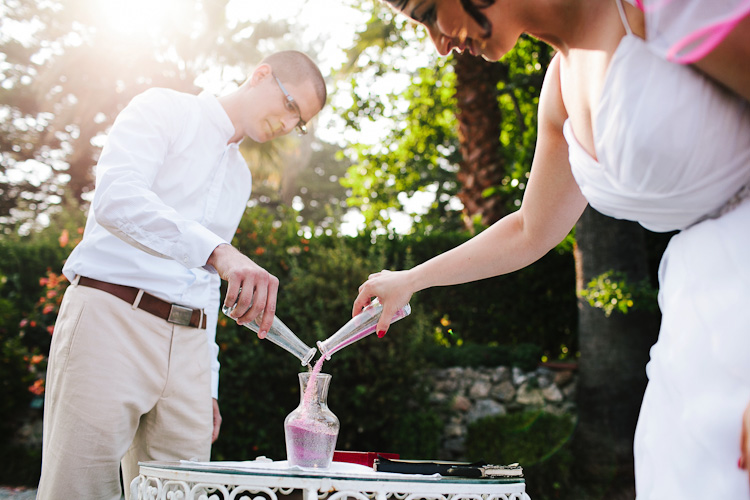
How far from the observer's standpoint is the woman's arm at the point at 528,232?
1.52 m

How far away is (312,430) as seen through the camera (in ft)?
6.61

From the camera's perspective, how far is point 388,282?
76.6 inches

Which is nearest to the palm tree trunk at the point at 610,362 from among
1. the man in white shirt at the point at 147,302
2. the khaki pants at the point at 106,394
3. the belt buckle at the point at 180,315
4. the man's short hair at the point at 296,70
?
the man's short hair at the point at 296,70

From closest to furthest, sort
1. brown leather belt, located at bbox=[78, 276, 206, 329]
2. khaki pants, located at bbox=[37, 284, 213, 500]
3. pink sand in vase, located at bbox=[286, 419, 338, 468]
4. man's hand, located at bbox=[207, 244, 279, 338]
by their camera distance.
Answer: man's hand, located at bbox=[207, 244, 279, 338] < pink sand in vase, located at bbox=[286, 419, 338, 468] < khaki pants, located at bbox=[37, 284, 213, 500] < brown leather belt, located at bbox=[78, 276, 206, 329]

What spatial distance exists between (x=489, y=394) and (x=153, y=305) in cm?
481

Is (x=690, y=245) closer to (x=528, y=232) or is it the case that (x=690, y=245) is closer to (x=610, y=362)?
(x=528, y=232)

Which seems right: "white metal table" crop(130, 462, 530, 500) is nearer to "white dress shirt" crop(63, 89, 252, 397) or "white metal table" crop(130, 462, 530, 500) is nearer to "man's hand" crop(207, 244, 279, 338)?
"man's hand" crop(207, 244, 279, 338)

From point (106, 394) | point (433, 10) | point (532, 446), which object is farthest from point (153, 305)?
point (532, 446)

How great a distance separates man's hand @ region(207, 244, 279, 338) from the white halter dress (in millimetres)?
1047

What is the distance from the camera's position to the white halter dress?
92 centimetres

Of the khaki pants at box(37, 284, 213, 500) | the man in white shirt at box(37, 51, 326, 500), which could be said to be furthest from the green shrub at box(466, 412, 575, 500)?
the khaki pants at box(37, 284, 213, 500)

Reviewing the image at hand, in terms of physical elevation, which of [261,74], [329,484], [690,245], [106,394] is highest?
[261,74]

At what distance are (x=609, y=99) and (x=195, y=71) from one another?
1639 cm

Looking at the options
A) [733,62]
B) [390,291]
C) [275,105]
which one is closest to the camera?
[733,62]
